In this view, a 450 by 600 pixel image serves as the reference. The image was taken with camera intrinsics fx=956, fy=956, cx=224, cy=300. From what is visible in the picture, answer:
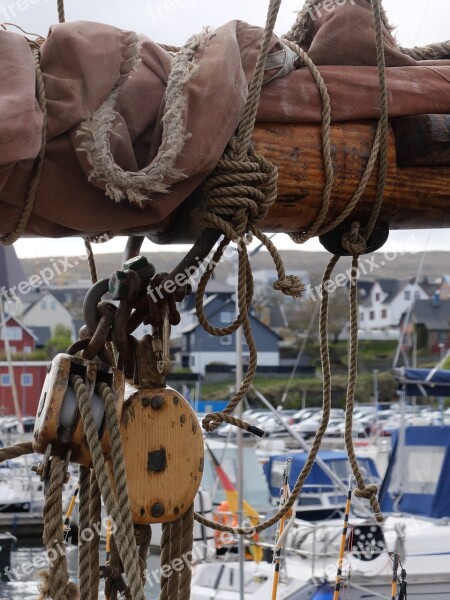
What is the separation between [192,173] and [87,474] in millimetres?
637

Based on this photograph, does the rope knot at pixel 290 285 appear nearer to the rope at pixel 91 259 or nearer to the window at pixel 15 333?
the rope at pixel 91 259

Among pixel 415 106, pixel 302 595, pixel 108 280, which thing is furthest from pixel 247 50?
pixel 302 595

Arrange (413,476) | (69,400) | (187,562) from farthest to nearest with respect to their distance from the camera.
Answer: (413,476) → (187,562) → (69,400)

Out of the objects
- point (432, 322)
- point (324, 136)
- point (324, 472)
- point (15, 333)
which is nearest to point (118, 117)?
point (324, 136)

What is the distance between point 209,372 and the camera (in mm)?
44094

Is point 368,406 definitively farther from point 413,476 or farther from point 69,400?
point 69,400

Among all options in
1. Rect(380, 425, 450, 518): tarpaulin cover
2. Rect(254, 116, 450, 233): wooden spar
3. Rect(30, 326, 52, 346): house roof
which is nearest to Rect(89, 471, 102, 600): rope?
Rect(254, 116, 450, 233): wooden spar

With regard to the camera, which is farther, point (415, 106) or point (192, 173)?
point (415, 106)

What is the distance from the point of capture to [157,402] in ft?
5.98

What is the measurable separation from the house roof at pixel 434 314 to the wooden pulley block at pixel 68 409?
5150 cm

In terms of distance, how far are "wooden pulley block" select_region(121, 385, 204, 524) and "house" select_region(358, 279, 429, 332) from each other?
4766cm

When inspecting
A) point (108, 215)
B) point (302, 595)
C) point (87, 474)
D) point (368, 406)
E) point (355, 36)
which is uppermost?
point (355, 36)

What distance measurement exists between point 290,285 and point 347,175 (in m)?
0.25

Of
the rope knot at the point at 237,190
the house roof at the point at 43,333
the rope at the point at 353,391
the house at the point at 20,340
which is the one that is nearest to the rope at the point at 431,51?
the rope at the point at 353,391
